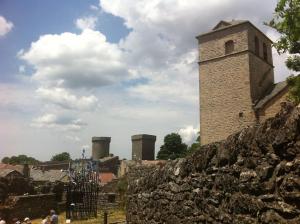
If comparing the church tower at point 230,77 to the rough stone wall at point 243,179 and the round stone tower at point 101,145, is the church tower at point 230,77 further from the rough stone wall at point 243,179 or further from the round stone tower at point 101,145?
the round stone tower at point 101,145

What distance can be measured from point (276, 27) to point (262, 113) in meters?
15.2

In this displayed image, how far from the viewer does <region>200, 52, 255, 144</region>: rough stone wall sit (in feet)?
99.7

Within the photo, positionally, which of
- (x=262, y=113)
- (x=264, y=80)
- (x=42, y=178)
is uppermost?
(x=264, y=80)

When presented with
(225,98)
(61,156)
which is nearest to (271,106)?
(225,98)

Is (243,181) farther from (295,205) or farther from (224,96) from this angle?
(224,96)

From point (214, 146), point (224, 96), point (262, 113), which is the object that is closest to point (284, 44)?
point (214, 146)

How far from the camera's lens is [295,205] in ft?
9.35

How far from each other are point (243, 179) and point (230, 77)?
96.5ft

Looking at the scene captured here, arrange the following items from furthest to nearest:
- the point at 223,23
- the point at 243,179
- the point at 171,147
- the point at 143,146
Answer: the point at 171,147
the point at 143,146
the point at 223,23
the point at 243,179

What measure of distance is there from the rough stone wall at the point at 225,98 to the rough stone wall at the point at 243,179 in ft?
83.3

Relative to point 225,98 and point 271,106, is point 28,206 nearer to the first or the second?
point 225,98

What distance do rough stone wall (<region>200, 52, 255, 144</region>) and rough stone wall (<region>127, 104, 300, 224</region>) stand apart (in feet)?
83.3

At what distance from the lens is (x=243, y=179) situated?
3.58 metres

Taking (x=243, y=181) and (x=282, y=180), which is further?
(x=243, y=181)
